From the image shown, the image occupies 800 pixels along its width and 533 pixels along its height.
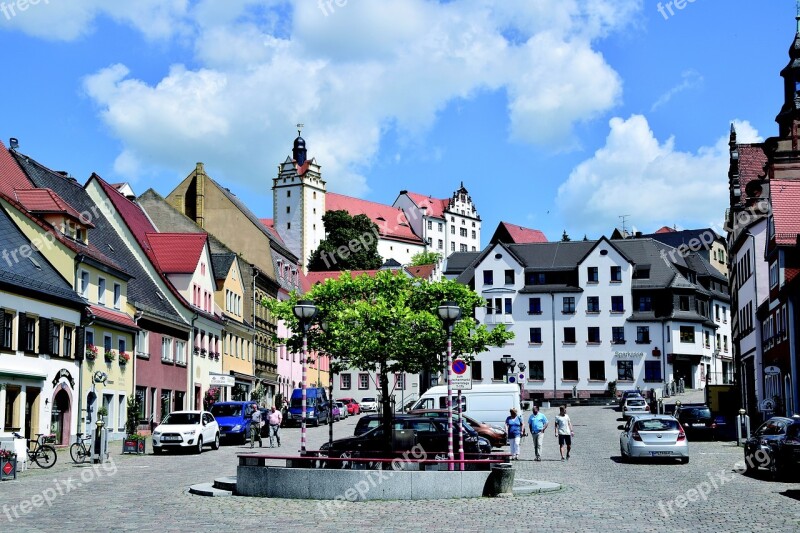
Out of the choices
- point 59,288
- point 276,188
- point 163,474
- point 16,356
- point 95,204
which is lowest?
point 163,474

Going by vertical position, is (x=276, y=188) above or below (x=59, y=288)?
above

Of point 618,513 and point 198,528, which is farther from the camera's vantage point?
point 618,513

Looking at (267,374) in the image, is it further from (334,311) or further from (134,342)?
(334,311)

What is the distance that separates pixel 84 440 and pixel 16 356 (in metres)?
4.95

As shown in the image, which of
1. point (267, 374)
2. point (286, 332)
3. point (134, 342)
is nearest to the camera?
point (134, 342)

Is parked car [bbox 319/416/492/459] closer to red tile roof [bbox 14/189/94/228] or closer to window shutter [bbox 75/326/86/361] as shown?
window shutter [bbox 75/326/86/361]

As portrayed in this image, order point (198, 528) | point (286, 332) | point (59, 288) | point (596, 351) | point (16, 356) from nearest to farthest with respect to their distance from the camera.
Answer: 1. point (198, 528)
2. point (16, 356)
3. point (59, 288)
4. point (286, 332)
5. point (596, 351)

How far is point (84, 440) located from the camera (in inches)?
1353

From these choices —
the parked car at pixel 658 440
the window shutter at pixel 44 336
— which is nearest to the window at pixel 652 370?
the parked car at pixel 658 440

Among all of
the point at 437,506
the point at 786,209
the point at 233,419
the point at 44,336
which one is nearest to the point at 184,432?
the point at 44,336

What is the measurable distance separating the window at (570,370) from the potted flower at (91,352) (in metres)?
55.7

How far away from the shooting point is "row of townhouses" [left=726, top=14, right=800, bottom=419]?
161 feet

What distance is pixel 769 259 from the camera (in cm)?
5366

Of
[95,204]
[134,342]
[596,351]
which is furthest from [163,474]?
[596,351]
